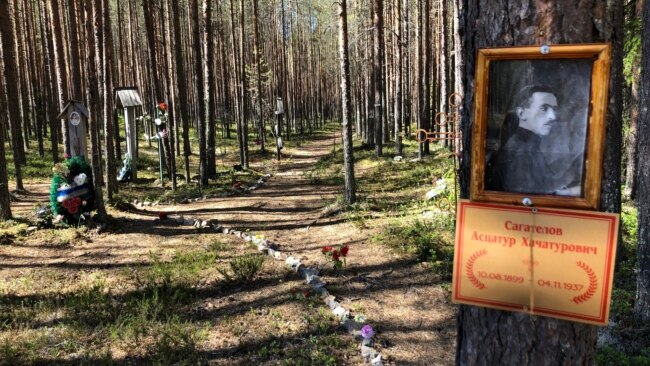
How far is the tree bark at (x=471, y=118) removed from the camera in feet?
5.25

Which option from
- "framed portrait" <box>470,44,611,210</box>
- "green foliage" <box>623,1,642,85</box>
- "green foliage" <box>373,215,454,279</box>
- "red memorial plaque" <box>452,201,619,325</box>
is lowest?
"green foliage" <box>373,215,454,279</box>

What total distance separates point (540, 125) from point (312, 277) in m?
5.66

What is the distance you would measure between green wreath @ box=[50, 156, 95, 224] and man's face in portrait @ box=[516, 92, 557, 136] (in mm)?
10724

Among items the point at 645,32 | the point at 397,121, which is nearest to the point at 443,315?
the point at 645,32

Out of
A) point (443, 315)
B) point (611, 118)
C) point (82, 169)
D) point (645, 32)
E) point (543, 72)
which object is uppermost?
point (645, 32)

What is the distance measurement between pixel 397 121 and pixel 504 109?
65.3 feet

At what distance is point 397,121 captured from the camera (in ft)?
69.6

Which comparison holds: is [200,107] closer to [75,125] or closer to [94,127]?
[75,125]

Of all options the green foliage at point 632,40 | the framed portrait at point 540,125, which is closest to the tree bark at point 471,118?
the framed portrait at point 540,125

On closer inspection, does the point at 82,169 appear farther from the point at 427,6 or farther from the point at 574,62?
the point at 427,6

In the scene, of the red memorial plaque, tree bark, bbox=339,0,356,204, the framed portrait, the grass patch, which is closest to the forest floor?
tree bark, bbox=339,0,356,204

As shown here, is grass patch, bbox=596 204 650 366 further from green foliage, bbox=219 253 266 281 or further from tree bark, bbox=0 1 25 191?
tree bark, bbox=0 1 25 191

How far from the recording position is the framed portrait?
1.56m

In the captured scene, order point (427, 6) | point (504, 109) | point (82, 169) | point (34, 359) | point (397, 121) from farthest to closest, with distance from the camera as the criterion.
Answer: point (397, 121)
point (427, 6)
point (82, 169)
point (34, 359)
point (504, 109)
